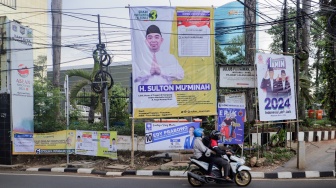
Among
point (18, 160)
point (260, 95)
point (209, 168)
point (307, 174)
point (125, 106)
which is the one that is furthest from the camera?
point (125, 106)

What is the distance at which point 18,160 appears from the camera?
12945 millimetres

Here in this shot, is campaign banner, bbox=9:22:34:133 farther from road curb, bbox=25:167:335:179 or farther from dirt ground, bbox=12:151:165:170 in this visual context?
road curb, bbox=25:167:335:179

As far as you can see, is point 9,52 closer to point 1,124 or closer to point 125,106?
point 1,124

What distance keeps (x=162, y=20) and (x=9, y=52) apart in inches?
235

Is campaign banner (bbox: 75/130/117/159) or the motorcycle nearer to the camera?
the motorcycle

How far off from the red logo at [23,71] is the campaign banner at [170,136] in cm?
547

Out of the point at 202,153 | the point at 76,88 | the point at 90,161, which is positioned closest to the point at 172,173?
the point at 202,153

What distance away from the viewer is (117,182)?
894 cm

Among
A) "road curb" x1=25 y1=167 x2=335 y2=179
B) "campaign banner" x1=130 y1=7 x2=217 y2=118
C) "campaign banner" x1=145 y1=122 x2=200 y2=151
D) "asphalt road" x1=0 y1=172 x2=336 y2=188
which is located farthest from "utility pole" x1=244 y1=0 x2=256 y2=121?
"asphalt road" x1=0 y1=172 x2=336 y2=188

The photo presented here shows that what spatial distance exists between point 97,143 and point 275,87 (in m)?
6.40

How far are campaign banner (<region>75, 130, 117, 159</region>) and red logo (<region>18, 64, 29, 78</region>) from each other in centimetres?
333

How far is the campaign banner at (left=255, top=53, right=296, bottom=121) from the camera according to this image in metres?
10.7

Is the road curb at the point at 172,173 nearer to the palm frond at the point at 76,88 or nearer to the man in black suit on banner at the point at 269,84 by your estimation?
the man in black suit on banner at the point at 269,84

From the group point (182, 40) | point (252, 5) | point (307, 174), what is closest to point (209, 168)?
point (307, 174)
